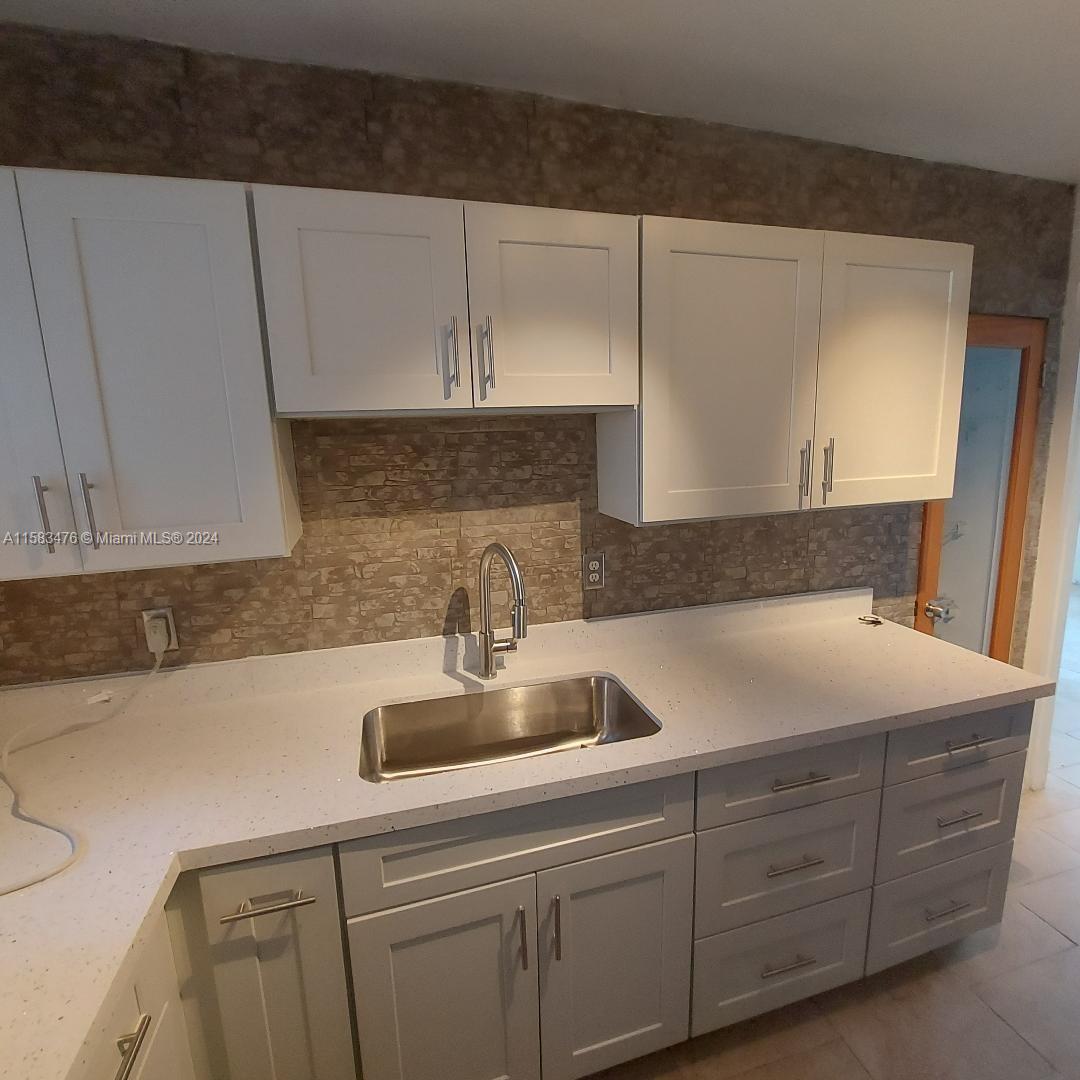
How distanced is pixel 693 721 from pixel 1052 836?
78.6 inches

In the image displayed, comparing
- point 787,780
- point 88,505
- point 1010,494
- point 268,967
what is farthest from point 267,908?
point 1010,494

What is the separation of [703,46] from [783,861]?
1924 millimetres

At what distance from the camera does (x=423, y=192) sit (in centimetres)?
148

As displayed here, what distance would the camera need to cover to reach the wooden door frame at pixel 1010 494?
2.12 m

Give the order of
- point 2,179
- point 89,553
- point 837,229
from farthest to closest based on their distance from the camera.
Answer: point 837,229, point 89,553, point 2,179

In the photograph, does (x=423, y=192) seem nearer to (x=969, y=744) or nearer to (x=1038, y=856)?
(x=969, y=744)

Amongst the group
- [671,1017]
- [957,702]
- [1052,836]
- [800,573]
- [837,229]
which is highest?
[837,229]

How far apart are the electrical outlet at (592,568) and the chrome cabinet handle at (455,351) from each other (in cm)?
71

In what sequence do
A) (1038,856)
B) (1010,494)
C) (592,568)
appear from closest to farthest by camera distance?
(592,568) → (1038,856) → (1010,494)

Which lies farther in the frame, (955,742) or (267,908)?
(955,742)

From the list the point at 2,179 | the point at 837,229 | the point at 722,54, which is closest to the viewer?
the point at 2,179

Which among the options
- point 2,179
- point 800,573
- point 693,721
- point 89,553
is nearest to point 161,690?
point 89,553

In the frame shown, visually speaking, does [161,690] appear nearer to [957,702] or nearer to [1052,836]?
[957,702]

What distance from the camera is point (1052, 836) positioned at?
2283 millimetres
